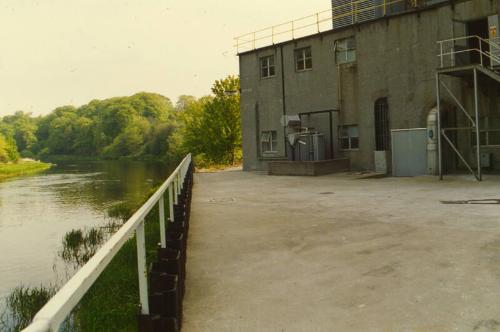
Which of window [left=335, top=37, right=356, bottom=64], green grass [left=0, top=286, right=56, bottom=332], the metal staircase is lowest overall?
green grass [left=0, top=286, right=56, bottom=332]

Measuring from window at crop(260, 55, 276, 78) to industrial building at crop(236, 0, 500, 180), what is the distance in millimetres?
57

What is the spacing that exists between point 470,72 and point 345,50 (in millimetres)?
7277

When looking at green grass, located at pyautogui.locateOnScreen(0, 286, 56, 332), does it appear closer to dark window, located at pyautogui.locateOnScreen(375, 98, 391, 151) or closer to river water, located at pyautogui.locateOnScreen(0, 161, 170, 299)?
river water, located at pyautogui.locateOnScreen(0, 161, 170, 299)

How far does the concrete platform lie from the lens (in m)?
4.60

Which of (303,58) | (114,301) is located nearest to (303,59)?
(303,58)

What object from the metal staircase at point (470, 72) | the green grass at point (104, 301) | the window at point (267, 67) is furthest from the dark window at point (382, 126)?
the green grass at point (104, 301)

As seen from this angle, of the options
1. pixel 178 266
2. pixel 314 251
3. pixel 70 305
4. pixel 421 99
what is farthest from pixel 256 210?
pixel 421 99

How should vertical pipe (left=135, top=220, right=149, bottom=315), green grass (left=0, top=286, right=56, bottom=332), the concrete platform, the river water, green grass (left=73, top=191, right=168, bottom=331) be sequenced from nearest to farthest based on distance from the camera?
1. vertical pipe (left=135, top=220, right=149, bottom=315)
2. the concrete platform
3. green grass (left=73, top=191, right=168, bottom=331)
4. green grass (left=0, top=286, right=56, bottom=332)
5. the river water

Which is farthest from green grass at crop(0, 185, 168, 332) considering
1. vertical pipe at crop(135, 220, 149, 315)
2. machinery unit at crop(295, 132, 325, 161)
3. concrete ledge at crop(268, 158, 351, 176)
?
machinery unit at crop(295, 132, 325, 161)

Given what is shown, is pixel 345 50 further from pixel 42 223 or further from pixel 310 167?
pixel 42 223

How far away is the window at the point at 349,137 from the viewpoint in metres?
22.9

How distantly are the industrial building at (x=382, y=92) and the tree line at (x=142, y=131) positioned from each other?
22.4ft

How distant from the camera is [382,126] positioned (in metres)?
21.8

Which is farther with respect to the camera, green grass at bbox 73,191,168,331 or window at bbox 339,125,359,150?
window at bbox 339,125,359,150
